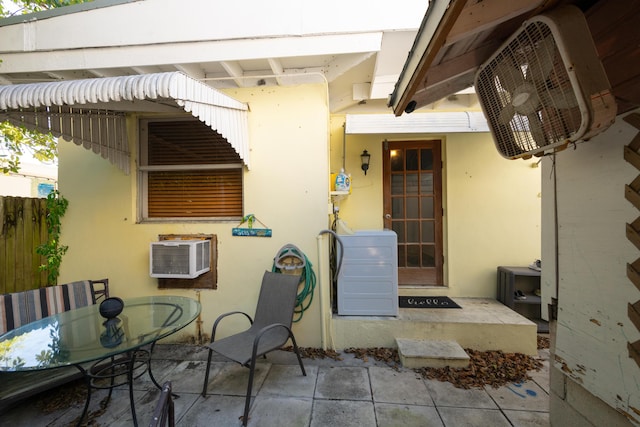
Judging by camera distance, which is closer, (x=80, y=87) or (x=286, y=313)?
(x=80, y=87)

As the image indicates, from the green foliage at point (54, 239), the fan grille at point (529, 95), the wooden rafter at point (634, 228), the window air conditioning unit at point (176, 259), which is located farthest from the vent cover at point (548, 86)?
the green foliage at point (54, 239)

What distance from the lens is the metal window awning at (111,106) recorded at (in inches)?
84.2

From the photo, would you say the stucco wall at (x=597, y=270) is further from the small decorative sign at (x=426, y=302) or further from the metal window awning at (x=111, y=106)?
the metal window awning at (x=111, y=106)

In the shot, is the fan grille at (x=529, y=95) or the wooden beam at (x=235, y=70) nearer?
the fan grille at (x=529, y=95)

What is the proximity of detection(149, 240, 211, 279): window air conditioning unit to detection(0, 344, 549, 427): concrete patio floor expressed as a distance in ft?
3.24

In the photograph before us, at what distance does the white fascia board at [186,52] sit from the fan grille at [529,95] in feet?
5.41

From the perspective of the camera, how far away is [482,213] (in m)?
3.83

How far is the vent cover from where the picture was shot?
38.4 inches

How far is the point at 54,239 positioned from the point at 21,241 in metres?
0.35

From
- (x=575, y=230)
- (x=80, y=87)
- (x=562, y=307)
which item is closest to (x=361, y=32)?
(x=575, y=230)

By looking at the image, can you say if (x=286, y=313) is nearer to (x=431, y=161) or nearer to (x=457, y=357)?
(x=457, y=357)

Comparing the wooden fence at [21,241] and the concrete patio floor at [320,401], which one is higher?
the wooden fence at [21,241]

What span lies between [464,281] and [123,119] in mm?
5325

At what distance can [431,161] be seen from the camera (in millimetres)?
3994
